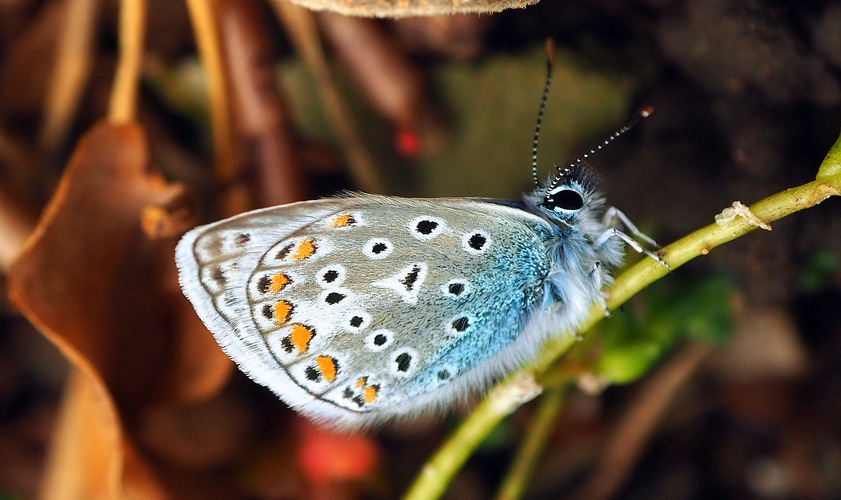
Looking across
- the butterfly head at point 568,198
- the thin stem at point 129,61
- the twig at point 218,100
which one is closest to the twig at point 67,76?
the thin stem at point 129,61

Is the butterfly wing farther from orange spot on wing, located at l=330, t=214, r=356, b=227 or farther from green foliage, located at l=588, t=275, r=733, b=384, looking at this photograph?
green foliage, located at l=588, t=275, r=733, b=384

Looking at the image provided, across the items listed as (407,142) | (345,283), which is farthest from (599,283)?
(407,142)

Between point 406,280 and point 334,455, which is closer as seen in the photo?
point 406,280

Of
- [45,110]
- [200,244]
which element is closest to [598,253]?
[200,244]

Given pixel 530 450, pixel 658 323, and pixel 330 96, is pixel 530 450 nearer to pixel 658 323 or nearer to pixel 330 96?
pixel 658 323

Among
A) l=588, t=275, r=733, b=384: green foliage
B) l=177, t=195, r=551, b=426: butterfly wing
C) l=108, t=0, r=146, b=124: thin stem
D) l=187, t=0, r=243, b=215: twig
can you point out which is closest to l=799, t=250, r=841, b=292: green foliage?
l=588, t=275, r=733, b=384: green foliage

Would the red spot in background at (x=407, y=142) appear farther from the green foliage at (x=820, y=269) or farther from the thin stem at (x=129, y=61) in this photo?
the green foliage at (x=820, y=269)

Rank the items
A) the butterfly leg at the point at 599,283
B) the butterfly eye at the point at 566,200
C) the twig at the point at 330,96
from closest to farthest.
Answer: the butterfly leg at the point at 599,283 < the butterfly eye at the point at 566,200 < the twig at the point at 330,96
